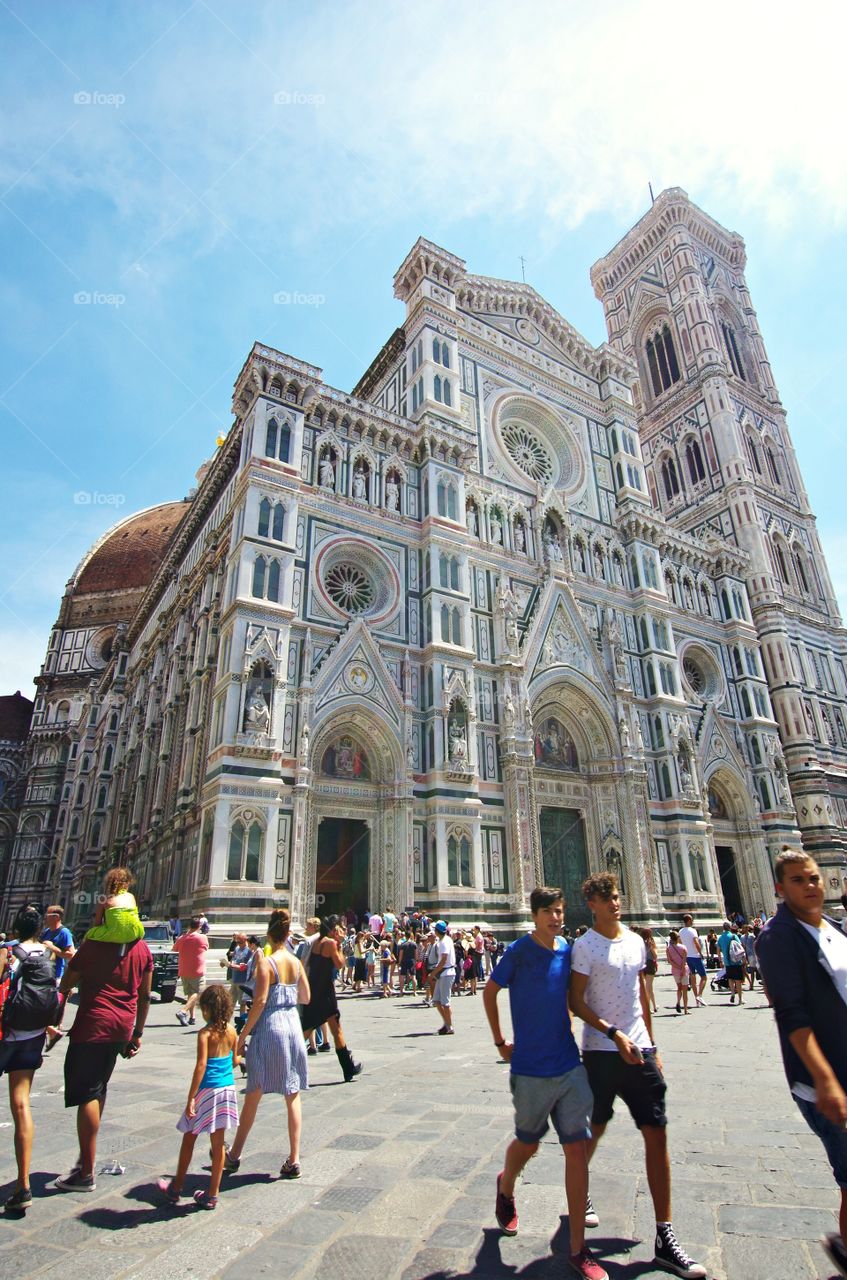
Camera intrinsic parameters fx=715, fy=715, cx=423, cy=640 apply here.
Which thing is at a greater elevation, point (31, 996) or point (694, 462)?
point (694, 462)

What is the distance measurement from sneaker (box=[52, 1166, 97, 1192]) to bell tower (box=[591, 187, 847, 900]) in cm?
3173

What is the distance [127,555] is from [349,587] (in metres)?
43.6

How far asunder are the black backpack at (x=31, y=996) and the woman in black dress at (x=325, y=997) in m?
2.90

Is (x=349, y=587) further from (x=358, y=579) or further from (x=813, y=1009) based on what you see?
(x=813, y=1009)

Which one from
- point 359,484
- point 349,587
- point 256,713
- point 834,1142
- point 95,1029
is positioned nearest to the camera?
point 834,1142

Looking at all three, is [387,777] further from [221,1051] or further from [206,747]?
[221,1051]

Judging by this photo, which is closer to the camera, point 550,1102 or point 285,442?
point 550,1102

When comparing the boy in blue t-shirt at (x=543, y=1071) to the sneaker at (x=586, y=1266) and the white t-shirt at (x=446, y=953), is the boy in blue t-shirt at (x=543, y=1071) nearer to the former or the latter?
the sneaker at (x=586, y=1266)

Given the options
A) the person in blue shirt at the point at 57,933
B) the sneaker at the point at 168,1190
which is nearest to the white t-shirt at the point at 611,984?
the sneaker at the point at 168,1190

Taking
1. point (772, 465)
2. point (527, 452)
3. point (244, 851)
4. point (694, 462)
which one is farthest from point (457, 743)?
point (772, 465)

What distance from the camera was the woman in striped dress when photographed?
14.6ft

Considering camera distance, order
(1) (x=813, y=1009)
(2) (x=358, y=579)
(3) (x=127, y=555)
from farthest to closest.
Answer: (3) (x=127, y=555) < (2) (x=358, y=579) < (1) (x=813, y=1009)

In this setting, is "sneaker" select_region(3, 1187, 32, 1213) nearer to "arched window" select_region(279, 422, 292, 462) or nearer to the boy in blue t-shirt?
the boy in blue t-shirt

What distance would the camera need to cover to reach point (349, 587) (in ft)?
74.6
